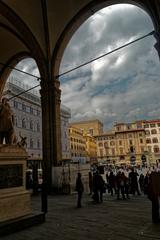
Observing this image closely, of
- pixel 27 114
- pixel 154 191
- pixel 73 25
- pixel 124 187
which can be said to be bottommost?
pixel 124 187

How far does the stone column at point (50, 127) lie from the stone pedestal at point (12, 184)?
6.25m

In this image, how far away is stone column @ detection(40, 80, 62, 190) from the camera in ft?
38.8

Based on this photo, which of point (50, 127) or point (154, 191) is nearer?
point (154, 191)

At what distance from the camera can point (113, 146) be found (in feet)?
252

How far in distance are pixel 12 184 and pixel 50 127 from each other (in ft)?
23.9

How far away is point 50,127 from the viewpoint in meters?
12.3

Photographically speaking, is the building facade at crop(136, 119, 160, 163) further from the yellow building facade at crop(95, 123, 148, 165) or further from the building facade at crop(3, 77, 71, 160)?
the building facade at crop(3, 77, 71, 160)

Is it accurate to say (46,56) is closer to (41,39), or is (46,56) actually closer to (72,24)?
(41,39)

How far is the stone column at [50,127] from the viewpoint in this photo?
11.8 m

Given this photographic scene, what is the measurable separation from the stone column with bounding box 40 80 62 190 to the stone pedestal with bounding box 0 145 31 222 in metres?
6.25

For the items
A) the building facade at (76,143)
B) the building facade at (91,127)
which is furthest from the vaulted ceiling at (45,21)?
the building facade at (91,127)

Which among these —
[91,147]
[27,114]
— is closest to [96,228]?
[27,114]

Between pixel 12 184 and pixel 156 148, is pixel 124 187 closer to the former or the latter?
pixel 12 184

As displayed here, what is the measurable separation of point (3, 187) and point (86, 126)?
84.1 metres
